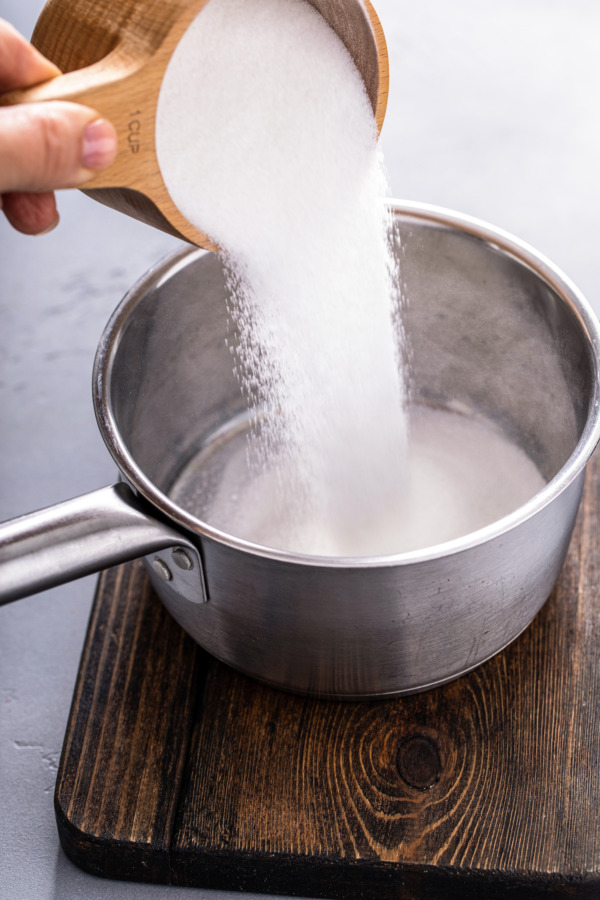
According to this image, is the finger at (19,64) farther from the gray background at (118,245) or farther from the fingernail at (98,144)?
the gray background at (118,245)

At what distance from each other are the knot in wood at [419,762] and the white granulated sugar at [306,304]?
179 millimetres

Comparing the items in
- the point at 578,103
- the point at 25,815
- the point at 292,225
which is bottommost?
the point at 25,815

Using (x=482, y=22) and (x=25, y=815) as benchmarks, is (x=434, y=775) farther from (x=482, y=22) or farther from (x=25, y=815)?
(x=482, y=22)

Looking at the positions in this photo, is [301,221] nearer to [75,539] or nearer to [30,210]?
[30,210]

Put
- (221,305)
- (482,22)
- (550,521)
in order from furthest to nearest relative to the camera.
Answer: (482,22) → (221,305) → (550,521)

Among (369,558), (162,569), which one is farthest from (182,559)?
(369,558)

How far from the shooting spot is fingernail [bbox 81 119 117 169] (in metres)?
0.61

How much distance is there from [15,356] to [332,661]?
2.14 feet

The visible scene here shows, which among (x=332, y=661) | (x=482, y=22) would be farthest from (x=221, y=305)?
(x=482, y=22)

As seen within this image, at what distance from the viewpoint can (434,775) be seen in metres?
0.74

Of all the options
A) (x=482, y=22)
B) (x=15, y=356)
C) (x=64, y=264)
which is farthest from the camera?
(x=482, y=22)

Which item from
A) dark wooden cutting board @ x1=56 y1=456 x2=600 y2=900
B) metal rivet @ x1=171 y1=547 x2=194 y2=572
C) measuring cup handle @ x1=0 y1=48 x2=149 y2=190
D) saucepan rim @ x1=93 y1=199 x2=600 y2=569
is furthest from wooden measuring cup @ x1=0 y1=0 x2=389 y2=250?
→ dark wooden cutting board @ x1=56 y1=456 x2=600 y2=900

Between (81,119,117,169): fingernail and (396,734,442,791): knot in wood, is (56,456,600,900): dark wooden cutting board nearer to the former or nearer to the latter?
(396,734,442,791): knot in wood

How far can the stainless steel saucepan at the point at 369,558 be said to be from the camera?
0.66 meters
